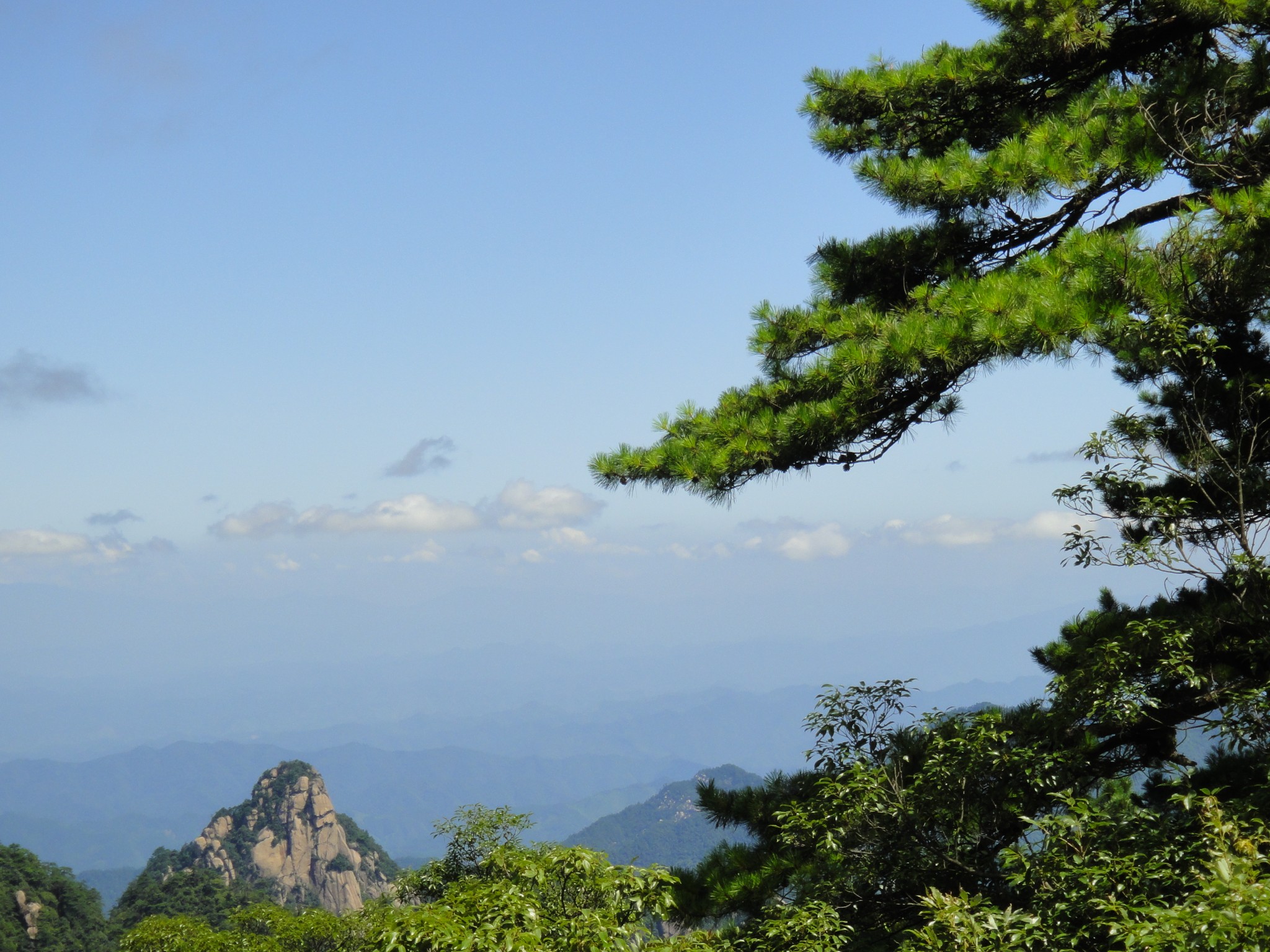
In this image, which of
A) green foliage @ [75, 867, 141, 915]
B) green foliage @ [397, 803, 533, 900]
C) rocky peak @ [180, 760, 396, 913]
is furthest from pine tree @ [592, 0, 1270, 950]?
green foliage @ [75, 867, 141, 915]

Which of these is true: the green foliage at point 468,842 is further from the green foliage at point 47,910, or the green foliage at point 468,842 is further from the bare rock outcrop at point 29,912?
the bare rock outcrop at point 29,912

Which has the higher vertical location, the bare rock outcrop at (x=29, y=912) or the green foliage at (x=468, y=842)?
the green foliage at (x=468, y=842)

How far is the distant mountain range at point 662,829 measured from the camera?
124 m

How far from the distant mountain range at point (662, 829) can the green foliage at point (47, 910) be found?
82.9 metres

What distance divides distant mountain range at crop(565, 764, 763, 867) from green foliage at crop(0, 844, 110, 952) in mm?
82910

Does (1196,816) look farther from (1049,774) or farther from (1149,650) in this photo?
(1149,650)

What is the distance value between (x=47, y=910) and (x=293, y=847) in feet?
101

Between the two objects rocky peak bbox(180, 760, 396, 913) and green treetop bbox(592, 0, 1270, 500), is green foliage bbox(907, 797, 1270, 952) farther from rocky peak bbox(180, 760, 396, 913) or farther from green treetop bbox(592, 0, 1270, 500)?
rocky peak bbox(180, 760, 396, 913)

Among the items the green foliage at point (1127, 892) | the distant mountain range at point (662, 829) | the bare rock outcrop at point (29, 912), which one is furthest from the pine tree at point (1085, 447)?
the distant mountain range at point (662, 829)

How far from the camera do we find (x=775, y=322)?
6109mm

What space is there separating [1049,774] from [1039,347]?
2.05 meters

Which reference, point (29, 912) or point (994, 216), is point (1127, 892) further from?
point (29, 912)

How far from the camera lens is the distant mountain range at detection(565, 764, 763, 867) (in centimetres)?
12419

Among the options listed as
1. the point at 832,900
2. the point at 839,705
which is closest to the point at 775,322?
the point at 839,705
